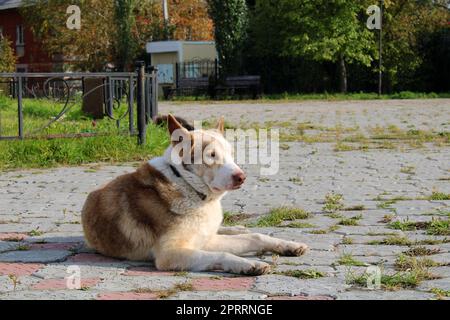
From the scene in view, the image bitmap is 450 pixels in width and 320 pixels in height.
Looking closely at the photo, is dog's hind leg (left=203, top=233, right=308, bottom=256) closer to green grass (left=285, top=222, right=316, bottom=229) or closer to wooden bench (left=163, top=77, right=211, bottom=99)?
green grass (left=285, top=222, right=316, bottom=229)

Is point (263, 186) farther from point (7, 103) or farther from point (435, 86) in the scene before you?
point (435, 86)

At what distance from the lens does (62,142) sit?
1213 cm

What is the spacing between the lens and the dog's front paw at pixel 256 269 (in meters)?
4.96

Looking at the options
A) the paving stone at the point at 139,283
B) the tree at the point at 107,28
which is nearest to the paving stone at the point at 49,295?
the paving stone at the point at 139,283

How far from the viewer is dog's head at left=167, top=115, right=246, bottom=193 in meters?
5.20

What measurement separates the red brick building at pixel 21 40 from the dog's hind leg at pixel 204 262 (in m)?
51.8

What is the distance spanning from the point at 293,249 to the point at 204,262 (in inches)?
32.8

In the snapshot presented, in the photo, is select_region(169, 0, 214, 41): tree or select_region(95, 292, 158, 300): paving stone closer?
select_region(95, 292, 158, 300): paving stone

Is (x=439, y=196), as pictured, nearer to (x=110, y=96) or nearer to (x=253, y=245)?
(x=253, y=245)

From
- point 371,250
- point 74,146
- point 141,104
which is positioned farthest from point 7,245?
point 141,104

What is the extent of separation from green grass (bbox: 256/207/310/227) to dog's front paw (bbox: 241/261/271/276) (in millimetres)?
1977

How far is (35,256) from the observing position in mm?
5766

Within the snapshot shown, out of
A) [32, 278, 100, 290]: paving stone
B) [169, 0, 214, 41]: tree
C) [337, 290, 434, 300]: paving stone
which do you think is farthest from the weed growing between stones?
[169, 0, 214, 41]: tree
